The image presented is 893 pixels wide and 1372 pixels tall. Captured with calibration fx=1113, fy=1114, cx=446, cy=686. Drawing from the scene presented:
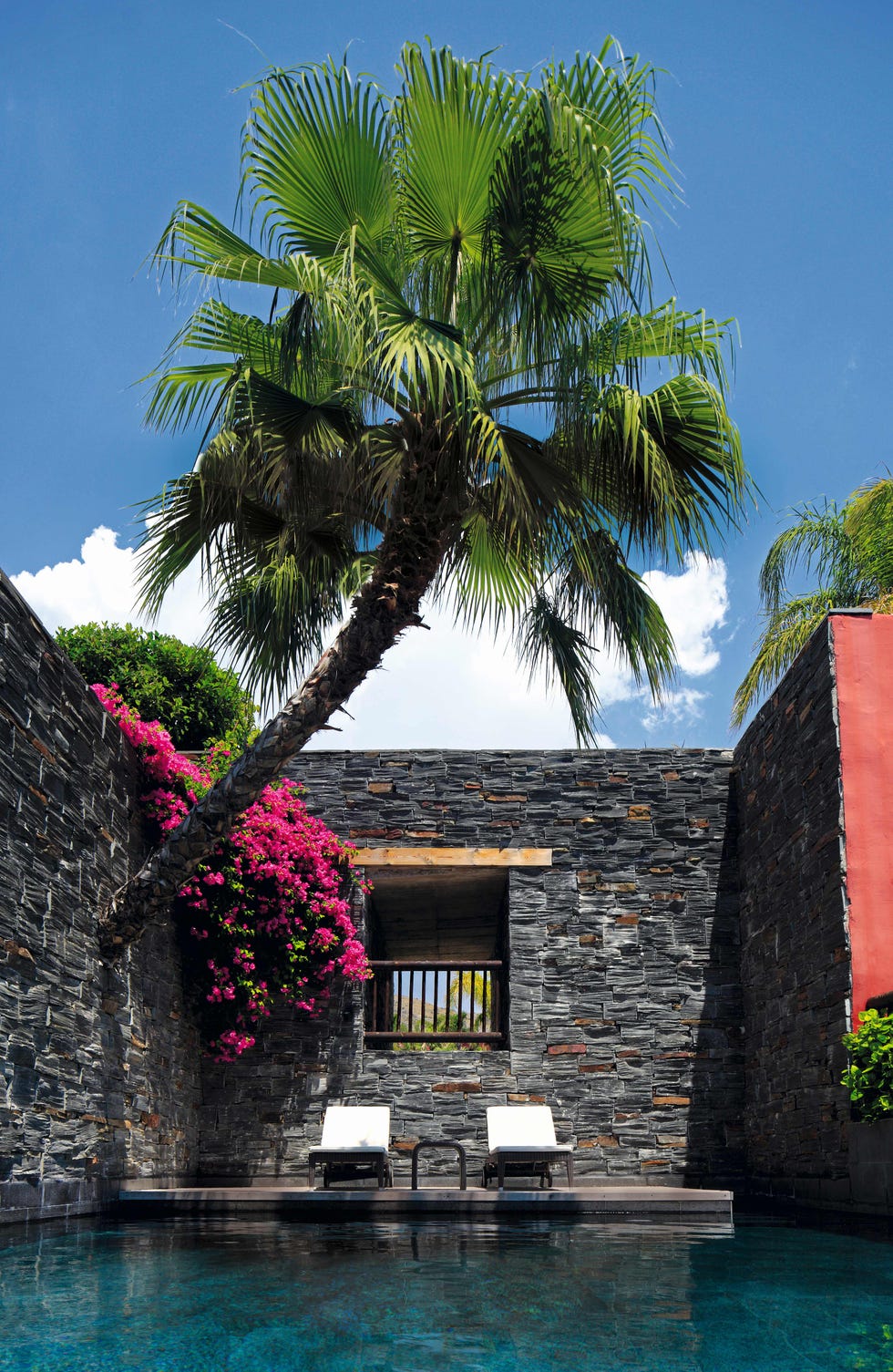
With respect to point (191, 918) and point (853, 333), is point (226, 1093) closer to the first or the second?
point (191, 918)

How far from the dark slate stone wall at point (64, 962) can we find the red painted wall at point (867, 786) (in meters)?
5.07

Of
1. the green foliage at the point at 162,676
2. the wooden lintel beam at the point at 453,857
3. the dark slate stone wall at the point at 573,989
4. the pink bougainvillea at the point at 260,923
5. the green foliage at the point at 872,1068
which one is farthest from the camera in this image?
the green foliage at the point at 162,676

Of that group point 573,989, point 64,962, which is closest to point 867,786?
point 573,989

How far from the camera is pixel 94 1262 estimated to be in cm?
461

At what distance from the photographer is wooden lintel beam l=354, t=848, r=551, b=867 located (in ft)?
36.5

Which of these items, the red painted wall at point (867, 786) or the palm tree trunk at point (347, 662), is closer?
the palm tree trunk at point (347, 662)

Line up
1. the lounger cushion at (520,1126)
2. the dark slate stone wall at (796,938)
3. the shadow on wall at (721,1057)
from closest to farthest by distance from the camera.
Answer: the dark slate stone wall at (796,938) < the lounger cushion at (520,1126) < the shadow on wall at (721,1057)

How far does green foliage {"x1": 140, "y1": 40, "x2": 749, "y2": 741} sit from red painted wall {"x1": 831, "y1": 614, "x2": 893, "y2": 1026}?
5.01ft

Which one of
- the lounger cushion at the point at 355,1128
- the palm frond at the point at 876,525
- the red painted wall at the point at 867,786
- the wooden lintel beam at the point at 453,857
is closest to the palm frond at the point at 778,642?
the palm frond at the point at 876,525

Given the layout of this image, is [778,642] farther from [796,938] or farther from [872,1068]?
[872,1068]

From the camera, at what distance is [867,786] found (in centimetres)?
786

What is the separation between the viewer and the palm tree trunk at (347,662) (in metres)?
6.72

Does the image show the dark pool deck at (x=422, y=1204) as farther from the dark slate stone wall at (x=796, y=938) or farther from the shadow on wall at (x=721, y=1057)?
the shadow on wall at (x=721, y=1057)

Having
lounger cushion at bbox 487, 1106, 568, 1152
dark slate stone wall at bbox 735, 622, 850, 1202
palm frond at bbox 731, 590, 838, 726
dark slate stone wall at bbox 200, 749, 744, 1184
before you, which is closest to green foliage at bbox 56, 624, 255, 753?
dark slate stone wall at bbox 200, 749, 744, 1184
